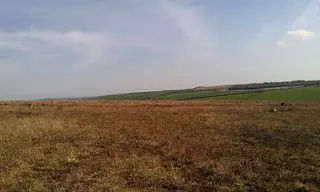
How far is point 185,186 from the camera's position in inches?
363

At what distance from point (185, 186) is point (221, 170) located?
229 centimetres

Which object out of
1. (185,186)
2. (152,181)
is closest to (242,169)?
(185,186)

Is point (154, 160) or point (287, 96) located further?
point (287, 96)

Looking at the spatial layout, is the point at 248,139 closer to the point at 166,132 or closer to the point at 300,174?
the point at 166,132

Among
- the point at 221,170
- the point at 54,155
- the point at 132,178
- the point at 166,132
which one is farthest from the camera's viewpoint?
the point at 166,132

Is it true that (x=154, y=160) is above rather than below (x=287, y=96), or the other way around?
above

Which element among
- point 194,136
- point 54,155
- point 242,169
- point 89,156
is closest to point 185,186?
point 242,169

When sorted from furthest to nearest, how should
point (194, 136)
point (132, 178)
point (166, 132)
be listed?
point (166, 132), point (194, 136), point (132, 178)

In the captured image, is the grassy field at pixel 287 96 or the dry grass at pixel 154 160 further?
the grassy field at pixel 287 96

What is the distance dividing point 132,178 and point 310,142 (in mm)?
12256

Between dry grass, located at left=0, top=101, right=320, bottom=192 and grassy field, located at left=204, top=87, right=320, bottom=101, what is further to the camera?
grassy field, located at left=204, top=87, right=320, bottom=101

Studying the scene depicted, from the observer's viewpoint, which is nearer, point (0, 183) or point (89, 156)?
point (0, 183)

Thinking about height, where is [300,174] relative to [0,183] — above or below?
below

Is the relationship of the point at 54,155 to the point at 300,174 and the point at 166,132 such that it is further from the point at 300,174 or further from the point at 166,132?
the point at 300,174
